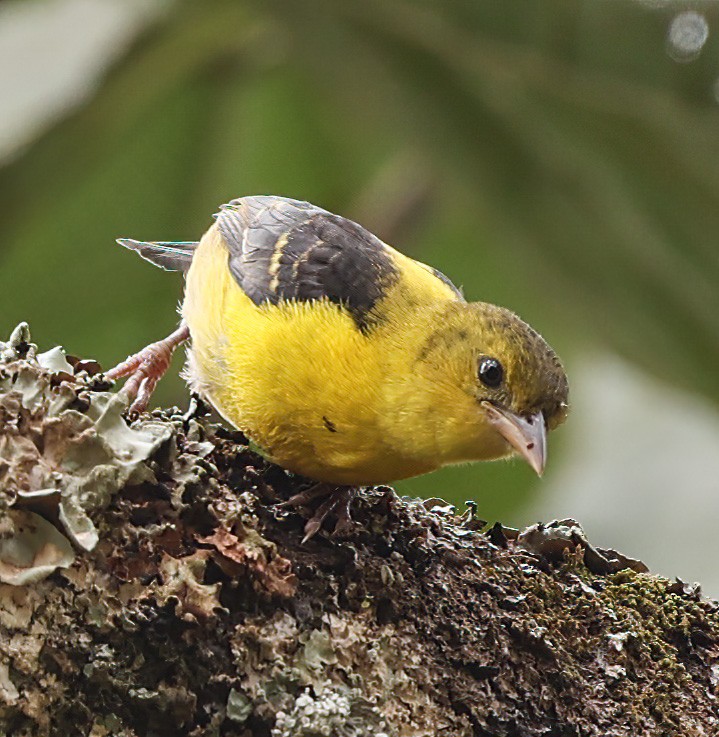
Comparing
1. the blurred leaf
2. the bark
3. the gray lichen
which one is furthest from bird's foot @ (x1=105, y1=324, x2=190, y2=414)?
the gray lichen

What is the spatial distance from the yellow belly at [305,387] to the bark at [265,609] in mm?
323

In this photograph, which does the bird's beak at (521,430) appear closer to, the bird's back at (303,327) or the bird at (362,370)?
the bird at (362,370)

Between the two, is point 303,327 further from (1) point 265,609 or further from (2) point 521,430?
(1) point 265,609

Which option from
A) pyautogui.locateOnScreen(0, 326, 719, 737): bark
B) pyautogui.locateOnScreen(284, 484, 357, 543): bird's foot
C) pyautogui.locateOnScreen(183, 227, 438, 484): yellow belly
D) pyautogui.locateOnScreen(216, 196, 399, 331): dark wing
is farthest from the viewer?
pyautogui.locateOnScreen(216, 196, 399, 331): dark wing

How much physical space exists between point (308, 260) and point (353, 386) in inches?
23.6

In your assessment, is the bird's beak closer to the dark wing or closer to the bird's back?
the bird's back

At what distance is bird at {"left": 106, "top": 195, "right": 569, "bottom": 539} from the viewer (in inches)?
124

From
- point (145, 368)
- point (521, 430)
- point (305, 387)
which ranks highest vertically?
point (521, 430)

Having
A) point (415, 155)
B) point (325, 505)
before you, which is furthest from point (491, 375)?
point (415, 155)

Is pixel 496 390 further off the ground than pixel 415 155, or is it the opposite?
pixel 496 390

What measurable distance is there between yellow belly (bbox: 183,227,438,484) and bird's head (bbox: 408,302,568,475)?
134 millimetres

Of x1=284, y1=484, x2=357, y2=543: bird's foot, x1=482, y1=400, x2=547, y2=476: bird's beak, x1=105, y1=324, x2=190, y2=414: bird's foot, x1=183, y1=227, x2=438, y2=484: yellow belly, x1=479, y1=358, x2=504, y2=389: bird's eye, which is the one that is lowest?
x1=105, y1=324, x2=190, y2=414: bird's foot

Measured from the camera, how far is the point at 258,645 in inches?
84.9

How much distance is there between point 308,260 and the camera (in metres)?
3.66
